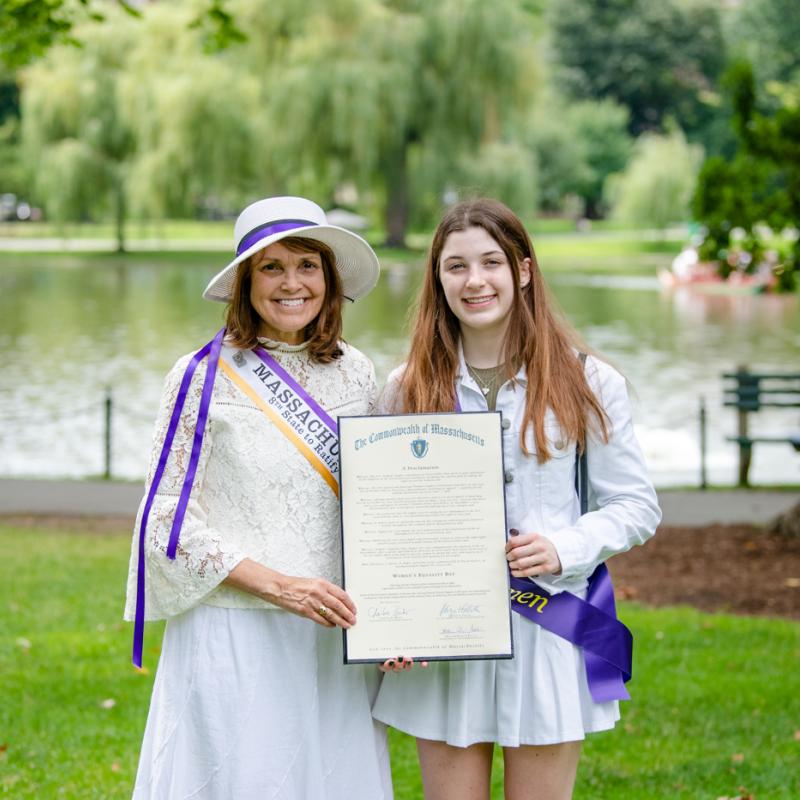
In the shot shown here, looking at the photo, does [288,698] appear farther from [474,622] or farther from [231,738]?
[474,622]

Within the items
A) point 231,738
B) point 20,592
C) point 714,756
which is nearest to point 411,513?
point 231,738

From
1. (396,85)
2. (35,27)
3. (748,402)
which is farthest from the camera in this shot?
(396,85)

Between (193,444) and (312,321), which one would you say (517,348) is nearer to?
(312,321)

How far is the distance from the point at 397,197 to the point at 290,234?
1400 inches

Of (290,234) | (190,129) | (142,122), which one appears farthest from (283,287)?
(142,122)

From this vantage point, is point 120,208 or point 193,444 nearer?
point 193,444

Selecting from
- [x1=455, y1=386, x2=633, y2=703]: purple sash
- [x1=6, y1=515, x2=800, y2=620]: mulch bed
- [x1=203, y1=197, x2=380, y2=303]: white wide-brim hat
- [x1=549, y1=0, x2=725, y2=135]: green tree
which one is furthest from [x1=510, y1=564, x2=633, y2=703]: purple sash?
[x1=549, y1=0, x2=725, y2=135]: green tree

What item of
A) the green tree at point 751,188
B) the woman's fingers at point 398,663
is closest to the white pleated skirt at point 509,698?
the woman's fingers at point 398,663

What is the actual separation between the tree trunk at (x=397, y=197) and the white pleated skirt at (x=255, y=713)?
33933mm

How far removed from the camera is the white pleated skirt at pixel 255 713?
10.1ft

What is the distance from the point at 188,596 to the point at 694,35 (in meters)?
84.0

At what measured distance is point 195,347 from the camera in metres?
23.5

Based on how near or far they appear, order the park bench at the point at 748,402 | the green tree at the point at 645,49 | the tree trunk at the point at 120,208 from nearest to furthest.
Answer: the park bench at the point at 748,402, the tree trunk at the point at 120,208, the green tree at the point at 645,49

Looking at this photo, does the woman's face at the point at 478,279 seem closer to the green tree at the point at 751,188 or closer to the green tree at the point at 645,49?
the green tree at the point at 751,188
